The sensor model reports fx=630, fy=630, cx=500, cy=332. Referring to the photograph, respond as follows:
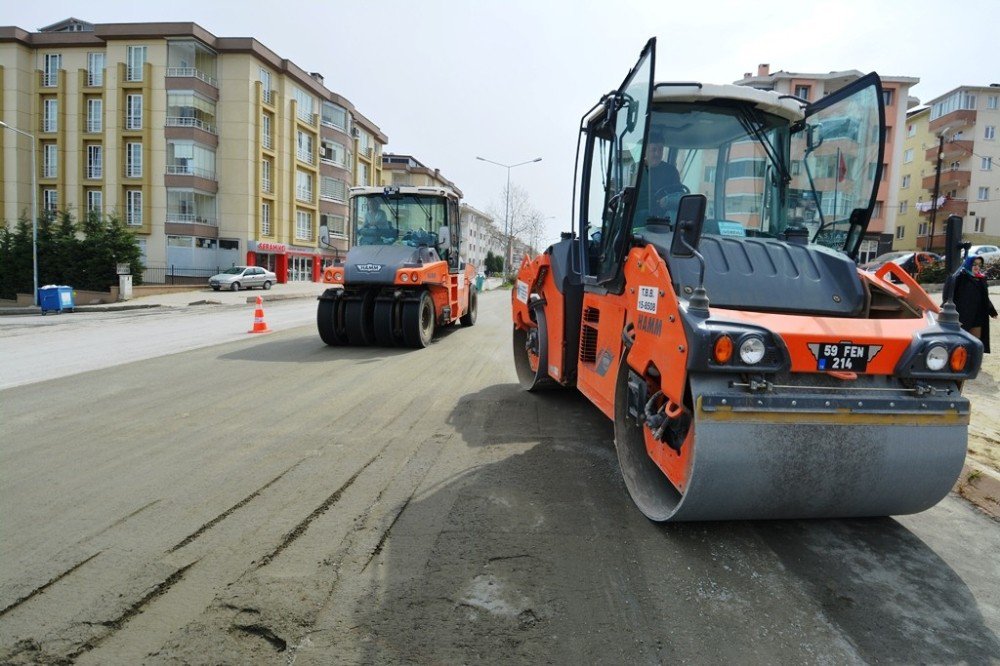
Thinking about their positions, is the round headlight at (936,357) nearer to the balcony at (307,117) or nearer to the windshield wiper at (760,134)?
the windshield wiper at (760,134)

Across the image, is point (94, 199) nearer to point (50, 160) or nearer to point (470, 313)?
point (50, 160)

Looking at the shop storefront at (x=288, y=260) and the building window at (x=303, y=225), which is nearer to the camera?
the shop storefront at (x=288, y=260)

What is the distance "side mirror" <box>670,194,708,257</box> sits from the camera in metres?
3.27

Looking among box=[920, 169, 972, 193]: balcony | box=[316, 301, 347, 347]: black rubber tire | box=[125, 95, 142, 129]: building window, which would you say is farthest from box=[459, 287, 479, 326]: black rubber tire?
box=[920, 169, 972, 193]: balcony

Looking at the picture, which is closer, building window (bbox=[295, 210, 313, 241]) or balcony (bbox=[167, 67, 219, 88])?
balcony (bbox=[167, 67, 219, 88])

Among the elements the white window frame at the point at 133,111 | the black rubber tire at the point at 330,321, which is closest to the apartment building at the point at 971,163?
the black rubber tire at the point at 330,321

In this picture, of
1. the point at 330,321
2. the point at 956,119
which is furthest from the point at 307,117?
the point at 956,119

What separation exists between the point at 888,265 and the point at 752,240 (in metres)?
0.82

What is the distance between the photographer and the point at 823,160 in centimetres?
473

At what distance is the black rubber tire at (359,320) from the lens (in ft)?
35.6

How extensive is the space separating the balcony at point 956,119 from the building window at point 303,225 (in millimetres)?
49345

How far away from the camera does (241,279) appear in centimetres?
3544

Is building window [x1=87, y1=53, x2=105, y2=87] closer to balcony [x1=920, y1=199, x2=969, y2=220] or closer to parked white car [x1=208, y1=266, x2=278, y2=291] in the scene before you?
parked white car [x1=208, y1=266, x2=278, y2=291]

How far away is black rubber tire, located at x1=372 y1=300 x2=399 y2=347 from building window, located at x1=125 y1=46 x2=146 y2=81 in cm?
3786
